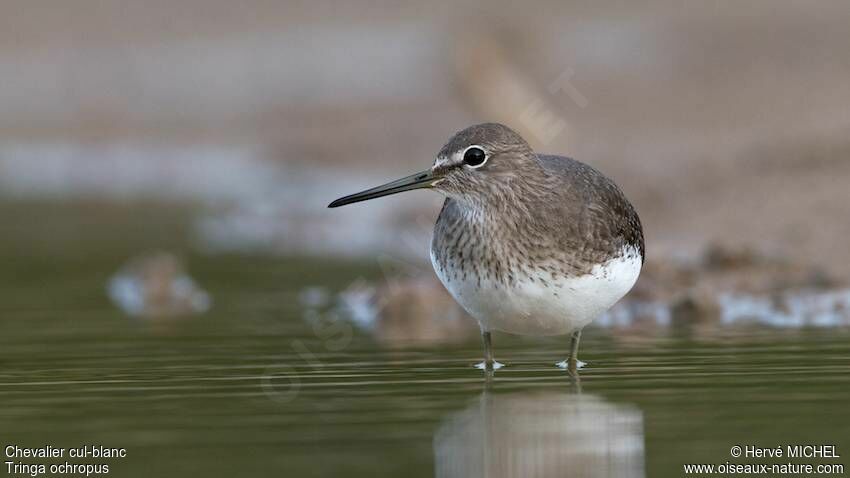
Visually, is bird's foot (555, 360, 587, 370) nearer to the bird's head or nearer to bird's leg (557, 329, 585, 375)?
bird's leg (557, 329, 585, 375)

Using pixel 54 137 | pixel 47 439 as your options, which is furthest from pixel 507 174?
pixel 54 137

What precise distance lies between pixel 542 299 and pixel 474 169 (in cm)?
105

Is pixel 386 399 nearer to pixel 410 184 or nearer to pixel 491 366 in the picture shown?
pixel 491 366

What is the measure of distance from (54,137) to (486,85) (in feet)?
41.0

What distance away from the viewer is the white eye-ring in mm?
10625

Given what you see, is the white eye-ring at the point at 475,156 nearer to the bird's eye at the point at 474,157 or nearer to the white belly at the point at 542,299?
the bird's eye at the point at 474,157

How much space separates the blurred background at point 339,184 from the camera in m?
10.7

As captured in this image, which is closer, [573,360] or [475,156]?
[475,156]

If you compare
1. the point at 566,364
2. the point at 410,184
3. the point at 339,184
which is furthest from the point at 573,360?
the point at 339,184

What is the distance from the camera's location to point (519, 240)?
1030cm

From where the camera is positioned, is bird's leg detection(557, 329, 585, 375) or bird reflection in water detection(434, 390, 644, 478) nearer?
bird reflection in water detection(434, 390, 644, 478)

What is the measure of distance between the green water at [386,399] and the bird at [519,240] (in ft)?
1.47

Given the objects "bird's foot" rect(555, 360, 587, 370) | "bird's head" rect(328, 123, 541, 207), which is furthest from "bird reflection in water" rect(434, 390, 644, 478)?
"bird's head" rect(328, 123, 541, 207)

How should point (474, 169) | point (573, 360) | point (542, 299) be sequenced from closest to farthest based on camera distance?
point (542, 299)
point (474, 169)
point (573, 360)
